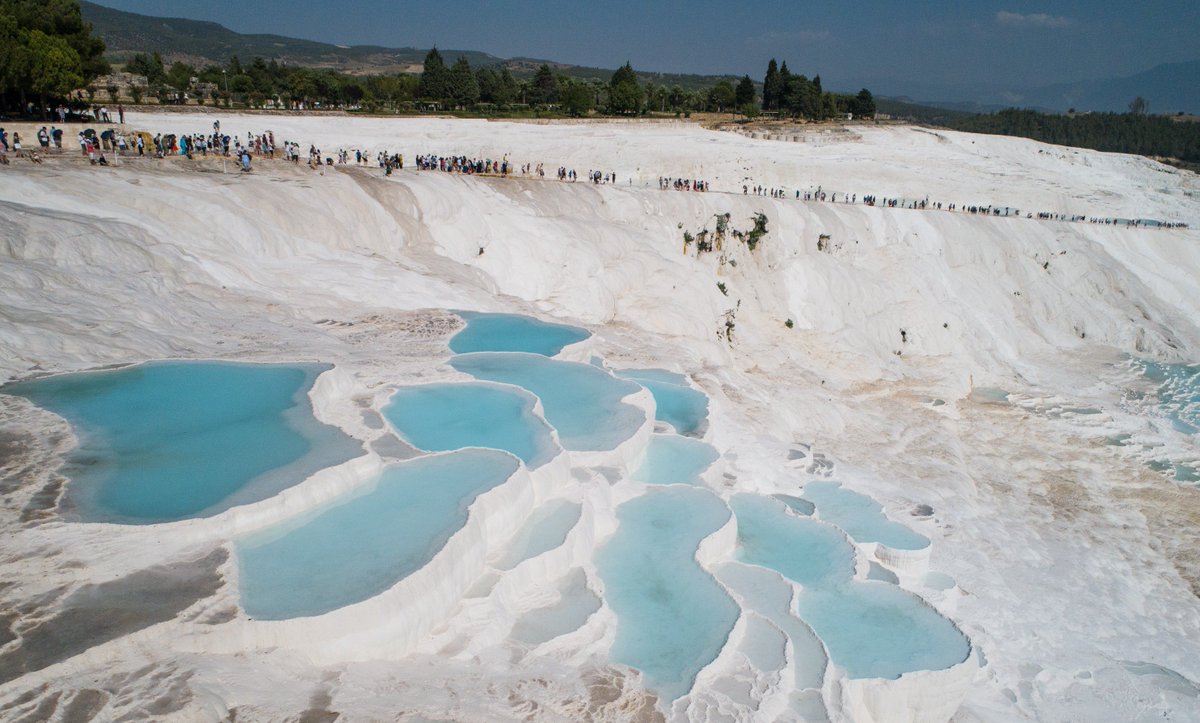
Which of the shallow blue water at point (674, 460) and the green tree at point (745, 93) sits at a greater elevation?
the green tree at point (745, 93)

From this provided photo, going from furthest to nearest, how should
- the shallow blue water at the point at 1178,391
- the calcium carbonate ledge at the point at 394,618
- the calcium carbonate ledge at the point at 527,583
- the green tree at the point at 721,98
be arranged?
the green tree at the point at 721,98
the shallow blue water at the point at 1178,391
the calcium carbonate ledge at the point at 527,583
the calcium carbonate ledge at the point at 394,618

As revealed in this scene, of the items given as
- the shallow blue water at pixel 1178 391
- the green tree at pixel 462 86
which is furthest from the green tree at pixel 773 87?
the shallow blue water at pixel 1178 391

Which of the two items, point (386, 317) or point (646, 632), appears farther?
point (386, 317)

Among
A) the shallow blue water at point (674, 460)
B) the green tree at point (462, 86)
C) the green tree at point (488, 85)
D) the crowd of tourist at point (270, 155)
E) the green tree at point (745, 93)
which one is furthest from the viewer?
the green tree at point (745, 93)

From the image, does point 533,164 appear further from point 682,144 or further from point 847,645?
point 847,645

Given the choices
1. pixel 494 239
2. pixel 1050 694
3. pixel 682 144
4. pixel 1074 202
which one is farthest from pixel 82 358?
pixel 1074 202

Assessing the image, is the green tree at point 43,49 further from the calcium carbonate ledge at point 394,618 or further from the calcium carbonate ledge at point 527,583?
the calcium carbonate ledge at point 527,583

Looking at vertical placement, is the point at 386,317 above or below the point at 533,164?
below

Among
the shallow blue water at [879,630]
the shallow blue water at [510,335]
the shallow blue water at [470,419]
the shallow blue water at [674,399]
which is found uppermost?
the shallow blue water at [510,335]

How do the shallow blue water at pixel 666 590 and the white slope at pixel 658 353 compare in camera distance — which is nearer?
the white slope at pixel 658 353
